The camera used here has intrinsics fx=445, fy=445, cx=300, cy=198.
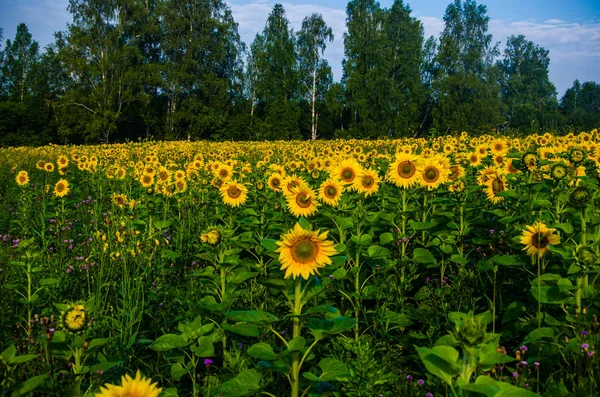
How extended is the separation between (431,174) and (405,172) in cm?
20

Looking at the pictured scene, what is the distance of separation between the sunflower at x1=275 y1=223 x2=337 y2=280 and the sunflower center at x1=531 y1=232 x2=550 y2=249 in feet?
3.80

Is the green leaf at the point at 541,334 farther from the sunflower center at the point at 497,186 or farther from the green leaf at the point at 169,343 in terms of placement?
the sunflower center at the point at 497,186

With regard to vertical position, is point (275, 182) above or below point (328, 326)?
above

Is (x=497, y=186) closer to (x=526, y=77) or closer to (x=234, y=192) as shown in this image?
(x=234, y=192)

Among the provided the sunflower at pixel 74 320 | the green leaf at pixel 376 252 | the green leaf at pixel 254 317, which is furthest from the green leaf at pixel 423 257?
the sunflower at pixel 74 320

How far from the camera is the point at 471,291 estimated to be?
275cm

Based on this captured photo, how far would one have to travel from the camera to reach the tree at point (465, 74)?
35.6 meters

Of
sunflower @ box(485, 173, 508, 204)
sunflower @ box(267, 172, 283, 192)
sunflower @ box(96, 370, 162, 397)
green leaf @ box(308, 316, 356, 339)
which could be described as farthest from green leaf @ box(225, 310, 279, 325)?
A: sunflower @ box(267, 172, 283, 192)

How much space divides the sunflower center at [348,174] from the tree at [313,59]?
102 feet

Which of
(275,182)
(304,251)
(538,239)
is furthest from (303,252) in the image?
(275,182)

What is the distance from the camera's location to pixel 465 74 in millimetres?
37250

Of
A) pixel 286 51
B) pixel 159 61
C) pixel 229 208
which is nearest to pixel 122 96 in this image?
pixel 159 61

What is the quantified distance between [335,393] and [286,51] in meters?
36.2

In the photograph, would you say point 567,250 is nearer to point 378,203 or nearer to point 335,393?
point 335,393
